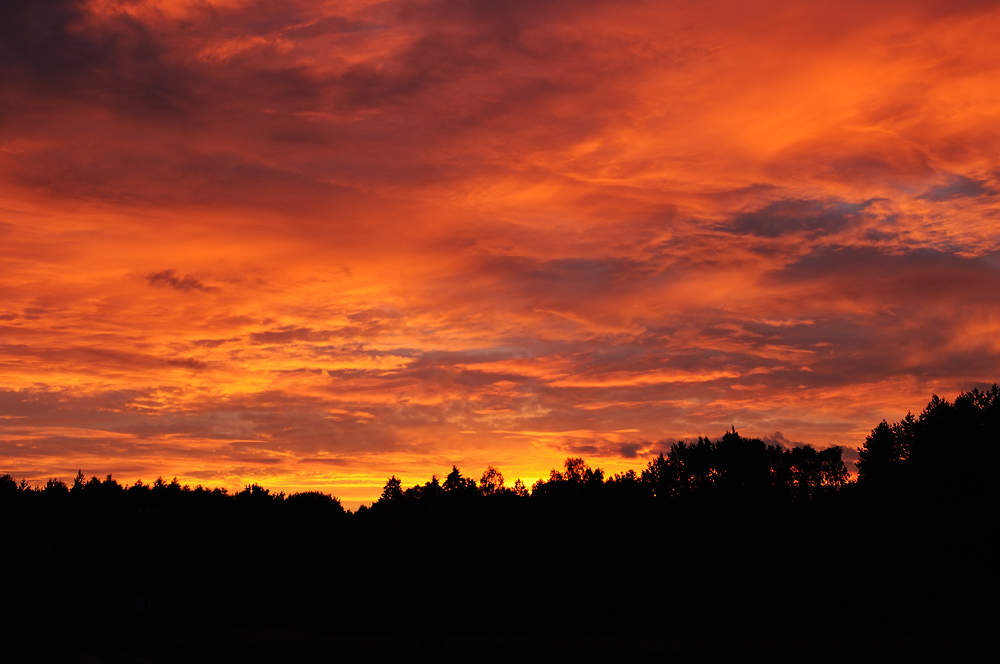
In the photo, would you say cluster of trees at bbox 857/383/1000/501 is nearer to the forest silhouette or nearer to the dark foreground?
the forest silhouette

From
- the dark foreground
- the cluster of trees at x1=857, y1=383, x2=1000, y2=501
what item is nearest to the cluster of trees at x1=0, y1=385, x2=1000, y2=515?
the cluster of trees at x1=857, y1=383, x2=1000, y2=501

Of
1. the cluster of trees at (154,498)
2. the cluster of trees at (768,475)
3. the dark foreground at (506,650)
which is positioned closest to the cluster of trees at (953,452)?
the cluster of trees at (768,475)

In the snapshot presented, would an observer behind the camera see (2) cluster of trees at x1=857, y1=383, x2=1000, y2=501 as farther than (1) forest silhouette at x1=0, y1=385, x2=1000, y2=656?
Yes

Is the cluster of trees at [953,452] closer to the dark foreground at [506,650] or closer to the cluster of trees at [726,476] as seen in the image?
the cluster of trees at [726,476]

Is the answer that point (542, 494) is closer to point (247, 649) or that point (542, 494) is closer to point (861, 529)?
point (861, 529)

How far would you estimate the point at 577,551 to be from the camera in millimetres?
83375

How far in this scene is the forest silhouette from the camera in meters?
54.5

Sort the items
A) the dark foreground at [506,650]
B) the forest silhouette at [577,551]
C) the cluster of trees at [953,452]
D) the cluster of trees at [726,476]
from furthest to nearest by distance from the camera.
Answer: the cluster of trees at [726,476] < the cluster of trees at [953,452] < the forest silhouette at [577,551] < the dark foreground at [506,650]

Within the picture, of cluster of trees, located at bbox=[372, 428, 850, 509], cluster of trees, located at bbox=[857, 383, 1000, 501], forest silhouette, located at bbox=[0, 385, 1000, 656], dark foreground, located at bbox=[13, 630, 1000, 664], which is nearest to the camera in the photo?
dark foreground, located at bbox=[13, 630, 1000, 664]

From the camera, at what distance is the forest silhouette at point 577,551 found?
54500mm

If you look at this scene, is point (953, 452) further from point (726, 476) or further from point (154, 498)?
point (154, 498)

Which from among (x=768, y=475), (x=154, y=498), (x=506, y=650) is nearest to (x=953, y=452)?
(x=768, y=475)

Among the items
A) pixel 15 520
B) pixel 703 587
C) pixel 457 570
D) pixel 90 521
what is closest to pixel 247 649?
pixel 457 570

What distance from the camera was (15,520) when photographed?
103 m
